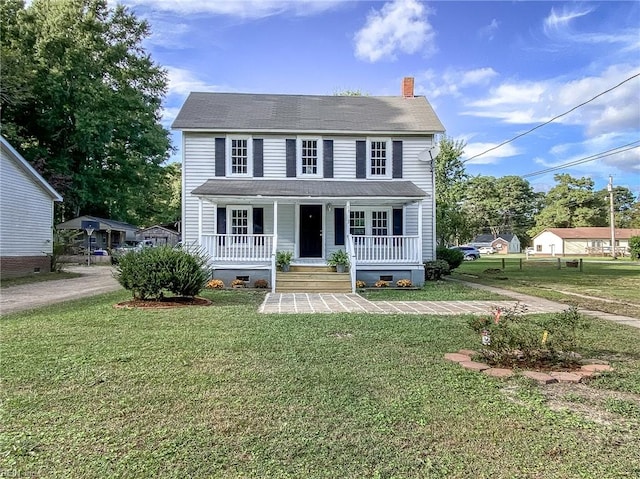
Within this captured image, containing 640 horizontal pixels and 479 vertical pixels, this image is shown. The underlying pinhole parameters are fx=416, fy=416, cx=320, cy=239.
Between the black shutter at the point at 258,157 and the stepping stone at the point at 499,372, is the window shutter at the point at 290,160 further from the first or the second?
the stepping stone at the point at 499,372

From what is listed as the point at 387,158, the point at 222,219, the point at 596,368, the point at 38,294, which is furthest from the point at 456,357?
the point at 387,158

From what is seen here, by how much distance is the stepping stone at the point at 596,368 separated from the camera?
4484 mm

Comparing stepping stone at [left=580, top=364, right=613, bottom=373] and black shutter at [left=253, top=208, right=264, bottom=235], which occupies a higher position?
black shutter at [left=253, top=208, right=264, bottom=235]

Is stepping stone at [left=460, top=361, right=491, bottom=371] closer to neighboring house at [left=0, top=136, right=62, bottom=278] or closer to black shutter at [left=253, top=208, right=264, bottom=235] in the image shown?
black shutter at [left=253, top=208, right=264, bottom=235]

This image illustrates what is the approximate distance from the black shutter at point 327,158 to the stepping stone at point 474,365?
11950 millimetres

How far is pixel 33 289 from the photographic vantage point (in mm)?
13242

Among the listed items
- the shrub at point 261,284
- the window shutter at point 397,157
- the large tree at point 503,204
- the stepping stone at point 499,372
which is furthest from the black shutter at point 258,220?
the large tree at point 503,204

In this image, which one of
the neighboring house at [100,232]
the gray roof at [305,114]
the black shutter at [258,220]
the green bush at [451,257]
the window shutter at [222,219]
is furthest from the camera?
the neighboring house at [100,232]

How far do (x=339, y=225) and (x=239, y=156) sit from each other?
182 inches

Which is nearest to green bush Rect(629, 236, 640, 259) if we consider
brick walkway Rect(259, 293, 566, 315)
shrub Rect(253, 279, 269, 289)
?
brick walkway Rect(259, 293, 566, 315)

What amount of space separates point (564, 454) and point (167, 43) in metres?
16.4

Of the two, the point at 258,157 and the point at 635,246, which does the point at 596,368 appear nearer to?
the point at 258,157

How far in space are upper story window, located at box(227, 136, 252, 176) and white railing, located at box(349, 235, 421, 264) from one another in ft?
17.0

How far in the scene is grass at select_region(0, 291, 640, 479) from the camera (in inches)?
104
